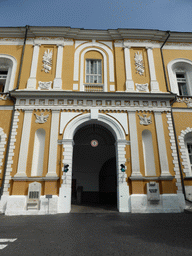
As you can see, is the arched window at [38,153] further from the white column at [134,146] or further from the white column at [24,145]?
the white column at [134,146]

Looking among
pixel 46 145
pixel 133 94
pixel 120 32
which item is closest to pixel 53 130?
pixel 46 145

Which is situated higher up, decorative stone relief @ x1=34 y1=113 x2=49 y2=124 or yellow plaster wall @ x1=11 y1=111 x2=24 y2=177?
decorative stone relief @ x1=34 y1=113 x2=49 y2=124

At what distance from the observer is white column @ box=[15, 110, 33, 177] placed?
10.3m

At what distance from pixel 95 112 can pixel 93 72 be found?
3.81 metres

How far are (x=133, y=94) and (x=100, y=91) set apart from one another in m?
2.31

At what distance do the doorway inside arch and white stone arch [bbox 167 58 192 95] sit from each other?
6361 mm

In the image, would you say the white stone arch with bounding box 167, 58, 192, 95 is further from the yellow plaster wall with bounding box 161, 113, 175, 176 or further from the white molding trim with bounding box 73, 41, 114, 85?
the white molding trim with bounding box 73, 41, 114, 85

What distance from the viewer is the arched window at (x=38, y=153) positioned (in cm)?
1076

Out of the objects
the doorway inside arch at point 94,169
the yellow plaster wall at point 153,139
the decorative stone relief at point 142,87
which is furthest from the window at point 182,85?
the doorway inside arch at point 94,169

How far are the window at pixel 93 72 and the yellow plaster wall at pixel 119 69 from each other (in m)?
1.31

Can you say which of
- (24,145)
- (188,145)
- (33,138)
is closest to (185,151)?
(188,145)

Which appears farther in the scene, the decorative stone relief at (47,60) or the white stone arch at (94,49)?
the white stone arch at (94,49)

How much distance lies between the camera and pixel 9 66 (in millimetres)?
13938

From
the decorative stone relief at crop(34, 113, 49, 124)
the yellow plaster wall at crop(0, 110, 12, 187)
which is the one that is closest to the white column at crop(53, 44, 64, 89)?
the decorative stone relief at crop(34, 113, 49, 124)
